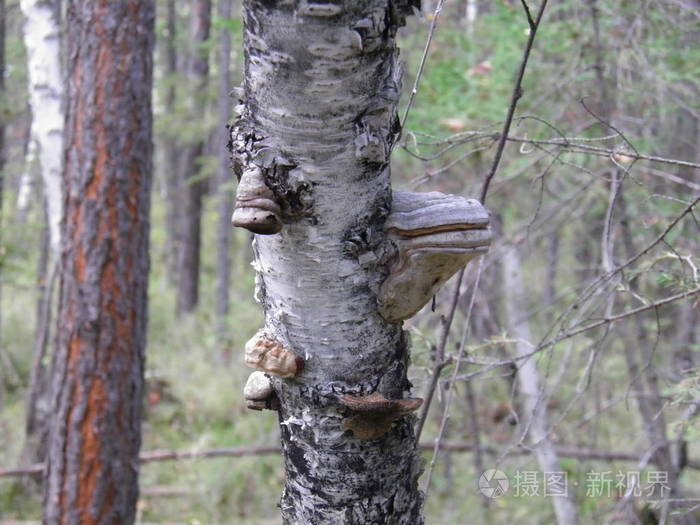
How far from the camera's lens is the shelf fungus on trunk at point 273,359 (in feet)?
3.73

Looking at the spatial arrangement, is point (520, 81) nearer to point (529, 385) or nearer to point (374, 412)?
point (374, 412)

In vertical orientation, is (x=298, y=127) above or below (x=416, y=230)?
above

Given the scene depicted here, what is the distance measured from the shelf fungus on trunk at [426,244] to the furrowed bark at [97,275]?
2.61 metres

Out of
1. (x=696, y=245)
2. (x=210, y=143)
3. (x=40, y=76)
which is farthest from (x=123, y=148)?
(x=210, y=143)

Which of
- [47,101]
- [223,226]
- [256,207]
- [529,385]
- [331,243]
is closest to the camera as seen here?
[256,207]

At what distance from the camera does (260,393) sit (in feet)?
4.05

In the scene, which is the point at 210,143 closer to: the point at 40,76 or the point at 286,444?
the point at 40,76

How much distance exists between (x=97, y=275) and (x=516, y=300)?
302 cm

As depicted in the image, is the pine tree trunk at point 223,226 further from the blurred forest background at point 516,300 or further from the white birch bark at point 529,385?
the white birch bark at point 529,385

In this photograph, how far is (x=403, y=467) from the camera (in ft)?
4.10

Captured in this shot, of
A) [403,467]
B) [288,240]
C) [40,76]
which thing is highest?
[40,76]

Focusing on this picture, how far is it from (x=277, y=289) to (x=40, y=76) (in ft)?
15.1

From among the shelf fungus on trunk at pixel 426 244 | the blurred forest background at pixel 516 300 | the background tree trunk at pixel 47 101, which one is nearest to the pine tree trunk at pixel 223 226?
the blurred forest background at pixel 516 300

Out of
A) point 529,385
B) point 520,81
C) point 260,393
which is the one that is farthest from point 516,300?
point 260,393
